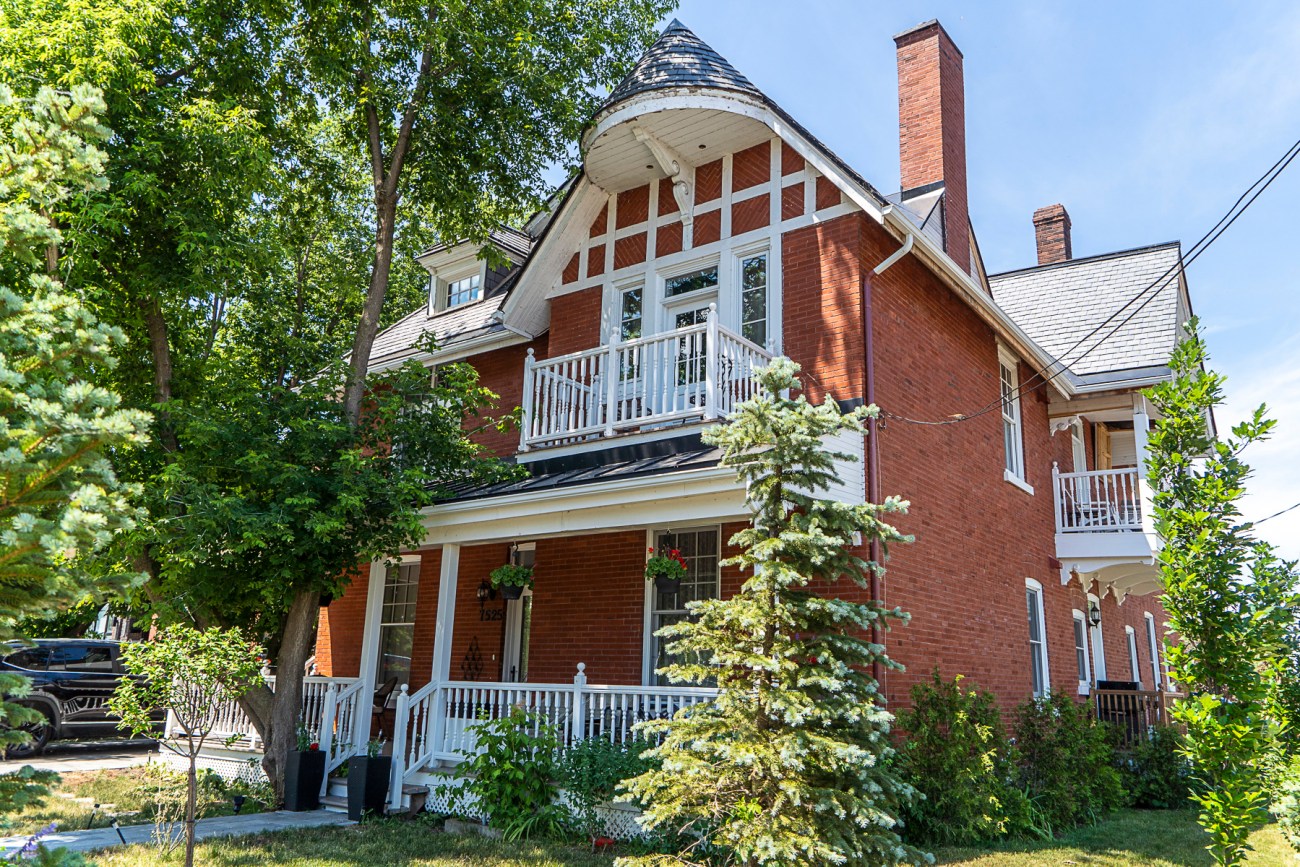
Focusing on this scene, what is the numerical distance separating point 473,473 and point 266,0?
683 cm

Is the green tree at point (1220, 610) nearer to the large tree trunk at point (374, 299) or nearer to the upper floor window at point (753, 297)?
the upper floor window at point (753, 297)

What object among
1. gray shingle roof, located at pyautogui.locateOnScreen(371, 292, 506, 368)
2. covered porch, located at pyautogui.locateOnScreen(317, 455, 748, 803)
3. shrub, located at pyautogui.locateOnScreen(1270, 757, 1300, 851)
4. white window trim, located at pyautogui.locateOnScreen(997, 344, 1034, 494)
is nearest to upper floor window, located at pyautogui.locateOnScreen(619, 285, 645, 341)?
gray shingle roof, located at pyautogui.locateOnScreen(371, 292, 506, 368)

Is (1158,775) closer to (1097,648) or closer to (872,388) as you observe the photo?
(1097,648)

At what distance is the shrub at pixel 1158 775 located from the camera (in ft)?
42.2

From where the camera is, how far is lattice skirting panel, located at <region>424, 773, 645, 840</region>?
28.7 ft

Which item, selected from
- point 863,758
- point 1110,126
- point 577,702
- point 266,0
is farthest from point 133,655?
point 1110,126

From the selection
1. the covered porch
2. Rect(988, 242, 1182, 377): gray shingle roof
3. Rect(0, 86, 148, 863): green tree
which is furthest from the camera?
Rect(988, 242, 1182, 377): gray shingle roof

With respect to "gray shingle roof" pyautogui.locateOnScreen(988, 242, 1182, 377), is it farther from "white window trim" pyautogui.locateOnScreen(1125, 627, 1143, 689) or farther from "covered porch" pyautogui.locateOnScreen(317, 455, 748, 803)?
"covered porch" pyautogui.locateOnScreen(317, 455, 748, 803)

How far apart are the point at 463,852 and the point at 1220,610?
21.7 ft

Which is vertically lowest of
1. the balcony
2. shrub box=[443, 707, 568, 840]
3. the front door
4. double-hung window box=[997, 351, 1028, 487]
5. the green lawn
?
the green lawn

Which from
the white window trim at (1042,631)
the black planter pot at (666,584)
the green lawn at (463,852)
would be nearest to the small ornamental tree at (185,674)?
the green lawn at (463,852)

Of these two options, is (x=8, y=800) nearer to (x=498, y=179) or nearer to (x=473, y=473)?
(x=473, y=473)

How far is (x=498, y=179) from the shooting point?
47.6 ft

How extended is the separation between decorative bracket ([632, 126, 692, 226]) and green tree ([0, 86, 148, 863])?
853cm
